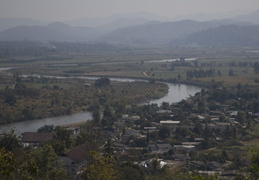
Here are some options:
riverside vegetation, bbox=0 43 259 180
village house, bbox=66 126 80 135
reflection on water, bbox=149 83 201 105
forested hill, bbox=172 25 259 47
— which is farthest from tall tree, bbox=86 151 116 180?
forested hill, bbox=172 25 259 47

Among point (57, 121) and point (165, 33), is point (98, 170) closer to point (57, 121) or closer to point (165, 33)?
point (57, 121)

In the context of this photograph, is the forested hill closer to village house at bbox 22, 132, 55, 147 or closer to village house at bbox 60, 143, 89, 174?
village house at bbox 22, 132, 55, 147

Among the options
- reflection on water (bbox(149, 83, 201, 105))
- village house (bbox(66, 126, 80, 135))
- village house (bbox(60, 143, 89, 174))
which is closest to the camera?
village house (bbox(60, 143, 89, 174))

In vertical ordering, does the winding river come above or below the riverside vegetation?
below

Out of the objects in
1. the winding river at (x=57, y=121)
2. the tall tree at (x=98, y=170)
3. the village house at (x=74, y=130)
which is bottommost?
the winding river at (x=57, y=121)

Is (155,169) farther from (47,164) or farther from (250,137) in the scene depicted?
(250,137)

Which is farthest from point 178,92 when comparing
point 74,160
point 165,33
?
point 165,33

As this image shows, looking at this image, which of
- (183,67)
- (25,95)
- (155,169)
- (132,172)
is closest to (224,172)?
(155,169)

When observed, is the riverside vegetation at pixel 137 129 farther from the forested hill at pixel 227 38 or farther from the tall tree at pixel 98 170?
the forested hill at pixel 227 38

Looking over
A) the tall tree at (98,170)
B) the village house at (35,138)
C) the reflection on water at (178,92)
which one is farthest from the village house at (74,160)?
the reflection on water at (178,92)
